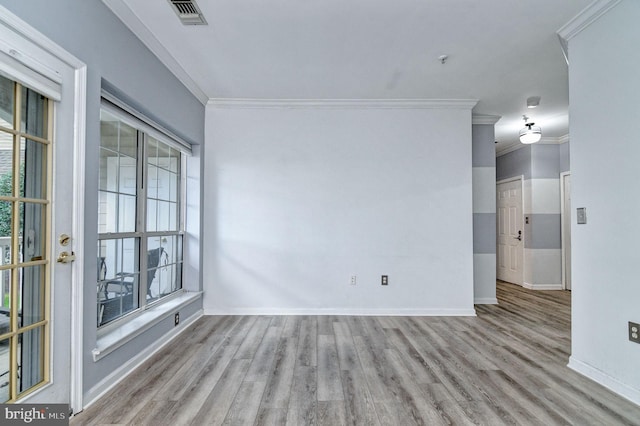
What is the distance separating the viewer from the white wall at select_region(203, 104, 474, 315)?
3.86 metres

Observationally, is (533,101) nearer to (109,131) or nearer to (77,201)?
(109,131)

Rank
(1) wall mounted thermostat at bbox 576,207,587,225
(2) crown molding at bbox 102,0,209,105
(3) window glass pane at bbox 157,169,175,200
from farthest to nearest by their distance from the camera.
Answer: (3) window glass pane at bbox 157,169,175,200 → (1) wall mounted thermostat at bbox 576,207,587,225 → (2) crown molding at bbox 102,0,209,105

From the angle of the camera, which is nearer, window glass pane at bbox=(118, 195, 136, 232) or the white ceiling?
the white ceiling

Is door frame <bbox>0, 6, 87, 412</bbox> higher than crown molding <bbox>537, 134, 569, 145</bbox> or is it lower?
lower

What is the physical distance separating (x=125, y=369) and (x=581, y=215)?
11.7ft

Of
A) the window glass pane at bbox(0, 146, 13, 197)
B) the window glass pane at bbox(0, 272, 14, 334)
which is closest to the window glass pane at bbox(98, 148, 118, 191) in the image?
the window glass pane at bbox(0, 146, 13, 197)

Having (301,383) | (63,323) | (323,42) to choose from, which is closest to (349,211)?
(323,42)

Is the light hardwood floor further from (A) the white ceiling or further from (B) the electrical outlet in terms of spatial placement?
(A) the white ceiling

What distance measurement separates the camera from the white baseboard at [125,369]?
1957 mm

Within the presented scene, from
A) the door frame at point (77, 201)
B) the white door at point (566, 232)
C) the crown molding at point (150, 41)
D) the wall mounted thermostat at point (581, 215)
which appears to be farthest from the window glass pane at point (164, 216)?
the white door at point (566, 232)

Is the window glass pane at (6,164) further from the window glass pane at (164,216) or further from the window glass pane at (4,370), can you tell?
the window glass pane at (164,216)

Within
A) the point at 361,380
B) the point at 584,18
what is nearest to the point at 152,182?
the point at 361,380

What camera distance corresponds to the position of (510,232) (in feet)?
19.4

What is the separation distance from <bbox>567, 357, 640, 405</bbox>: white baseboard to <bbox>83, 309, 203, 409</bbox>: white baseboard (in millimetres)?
3332
